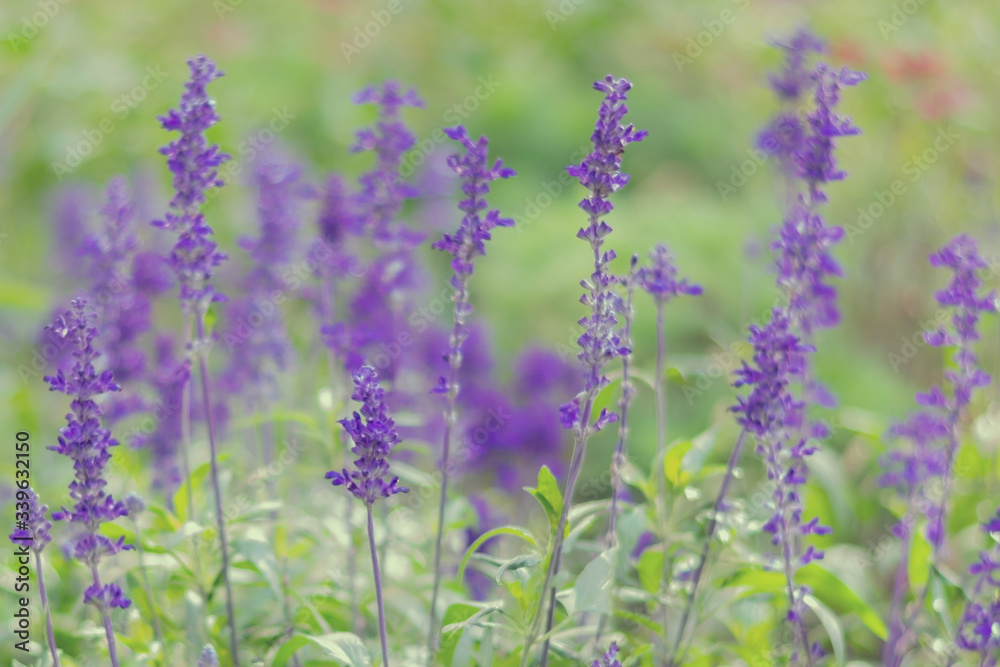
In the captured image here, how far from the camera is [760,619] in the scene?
332 centimetres

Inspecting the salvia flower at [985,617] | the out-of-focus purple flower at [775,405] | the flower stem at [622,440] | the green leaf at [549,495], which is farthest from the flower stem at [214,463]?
the salvia flower at [985,617]

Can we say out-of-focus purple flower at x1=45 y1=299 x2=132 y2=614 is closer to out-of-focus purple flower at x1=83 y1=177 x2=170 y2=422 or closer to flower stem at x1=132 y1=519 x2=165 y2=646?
flower stem at x1=132 y1=519 x2=165 y2=646

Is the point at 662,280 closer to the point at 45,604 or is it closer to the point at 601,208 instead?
the point at 601,208

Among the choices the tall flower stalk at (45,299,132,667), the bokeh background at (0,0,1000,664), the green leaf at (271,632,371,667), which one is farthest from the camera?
the bokeh background at (0,0,1000,664)

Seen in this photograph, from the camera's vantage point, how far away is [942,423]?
136 inches

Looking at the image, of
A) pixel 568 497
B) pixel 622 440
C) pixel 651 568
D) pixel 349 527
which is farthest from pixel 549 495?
pixel 349 527

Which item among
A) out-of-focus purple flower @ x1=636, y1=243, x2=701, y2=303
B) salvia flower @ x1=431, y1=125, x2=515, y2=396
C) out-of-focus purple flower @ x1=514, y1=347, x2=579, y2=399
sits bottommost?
out-of-focus purple flower @ x1=514, y1=347, x2=579, y2=399

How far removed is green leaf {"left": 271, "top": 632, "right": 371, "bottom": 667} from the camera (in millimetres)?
2398

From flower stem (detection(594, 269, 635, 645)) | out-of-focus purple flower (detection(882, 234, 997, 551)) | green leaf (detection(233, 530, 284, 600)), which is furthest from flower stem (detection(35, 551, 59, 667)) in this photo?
out-of-focus purple flower (detection(882, 234, 997, 551))

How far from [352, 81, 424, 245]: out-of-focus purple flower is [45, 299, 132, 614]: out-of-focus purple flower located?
→ 1.16m

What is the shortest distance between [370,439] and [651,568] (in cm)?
125

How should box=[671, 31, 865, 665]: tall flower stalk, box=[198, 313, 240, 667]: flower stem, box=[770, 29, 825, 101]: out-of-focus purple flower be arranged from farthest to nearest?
1. box=[770, 29, 825, 101]: out-of-focus purple flower
2. box=[198, 313, 240, 667]: flower stem
3. box=[671, 31, 865, 665]: tall flower stalk

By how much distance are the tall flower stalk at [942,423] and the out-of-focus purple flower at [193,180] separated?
205 centimetres

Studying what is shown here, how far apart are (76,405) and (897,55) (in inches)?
243
